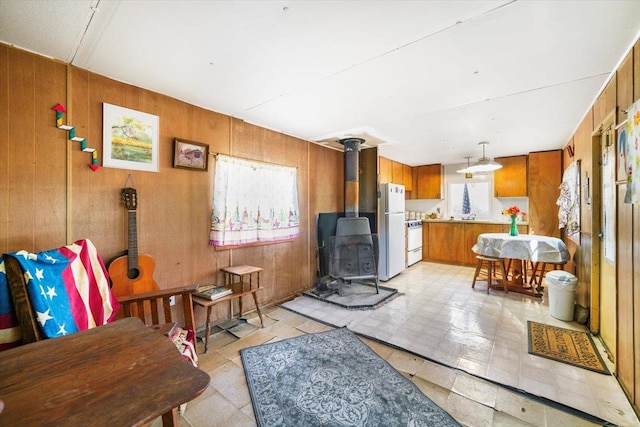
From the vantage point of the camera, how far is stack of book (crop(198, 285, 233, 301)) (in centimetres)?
233

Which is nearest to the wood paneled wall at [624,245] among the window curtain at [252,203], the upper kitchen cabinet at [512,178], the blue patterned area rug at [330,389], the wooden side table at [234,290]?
the blue patterned area rug at [330,389]

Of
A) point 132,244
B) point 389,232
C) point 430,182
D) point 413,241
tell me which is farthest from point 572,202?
point 132,244

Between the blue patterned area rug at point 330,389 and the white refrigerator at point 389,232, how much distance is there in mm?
2088

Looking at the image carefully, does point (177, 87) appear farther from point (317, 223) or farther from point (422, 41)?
point (317, 223)

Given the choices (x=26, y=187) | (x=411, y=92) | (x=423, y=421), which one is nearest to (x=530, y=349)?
(x=423, y=421)

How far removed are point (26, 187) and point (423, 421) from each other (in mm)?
2936

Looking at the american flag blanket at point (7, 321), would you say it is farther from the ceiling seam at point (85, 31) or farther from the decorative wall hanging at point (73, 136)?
the ceiling seam at point (85, 31)

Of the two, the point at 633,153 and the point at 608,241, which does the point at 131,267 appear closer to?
the point at 633,153

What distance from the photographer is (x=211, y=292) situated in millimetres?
2377

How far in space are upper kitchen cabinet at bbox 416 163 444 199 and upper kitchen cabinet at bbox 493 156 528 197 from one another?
1.08 meters

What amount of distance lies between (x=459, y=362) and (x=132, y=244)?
284 centimetres

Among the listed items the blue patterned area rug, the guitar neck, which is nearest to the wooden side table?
the blue patterned area rug

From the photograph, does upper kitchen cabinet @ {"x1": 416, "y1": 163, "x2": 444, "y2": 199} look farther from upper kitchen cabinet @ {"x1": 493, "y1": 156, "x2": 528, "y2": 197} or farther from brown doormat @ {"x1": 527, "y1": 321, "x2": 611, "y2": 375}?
brown doormat @ {"x1": 527, "y1": 321, "x2": 611, "y2": 375}

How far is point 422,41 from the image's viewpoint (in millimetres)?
1596
